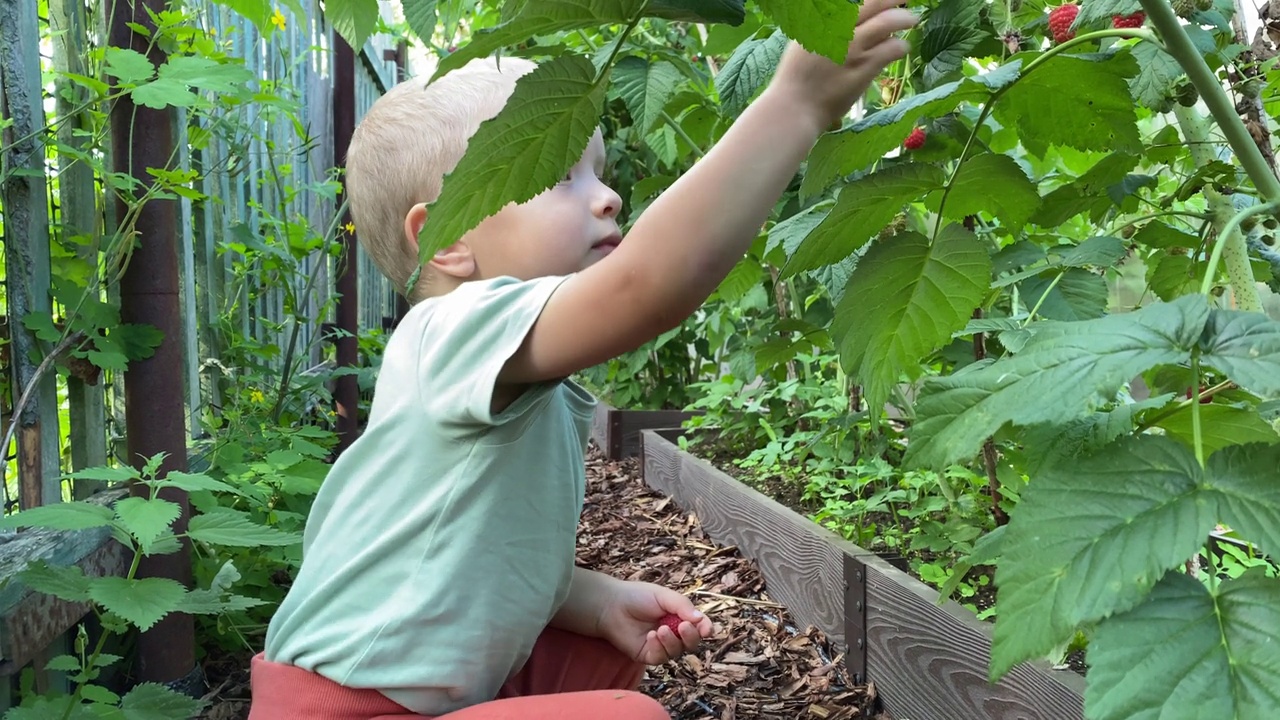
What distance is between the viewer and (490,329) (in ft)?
3.40

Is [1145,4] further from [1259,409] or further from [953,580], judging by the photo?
[953,580]

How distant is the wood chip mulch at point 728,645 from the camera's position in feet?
6.68

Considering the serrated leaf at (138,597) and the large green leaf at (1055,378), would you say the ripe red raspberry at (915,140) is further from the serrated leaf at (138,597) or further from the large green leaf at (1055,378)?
the serrated leaf at (138,597)

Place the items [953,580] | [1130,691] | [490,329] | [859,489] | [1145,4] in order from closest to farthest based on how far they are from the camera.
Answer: [1130,691] < [1145,4] < [490,329] < [953,580] < [859,489]

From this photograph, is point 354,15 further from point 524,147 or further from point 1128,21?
point 1128,21

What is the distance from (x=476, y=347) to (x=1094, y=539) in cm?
65

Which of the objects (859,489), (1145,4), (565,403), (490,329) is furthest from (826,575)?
(1145,4)

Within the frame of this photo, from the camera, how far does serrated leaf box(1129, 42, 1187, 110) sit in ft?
3.79

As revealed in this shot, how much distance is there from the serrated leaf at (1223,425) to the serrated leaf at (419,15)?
67 cm

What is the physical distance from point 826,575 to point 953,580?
3.40 ft

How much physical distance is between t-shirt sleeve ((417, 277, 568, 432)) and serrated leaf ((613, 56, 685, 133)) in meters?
0.93

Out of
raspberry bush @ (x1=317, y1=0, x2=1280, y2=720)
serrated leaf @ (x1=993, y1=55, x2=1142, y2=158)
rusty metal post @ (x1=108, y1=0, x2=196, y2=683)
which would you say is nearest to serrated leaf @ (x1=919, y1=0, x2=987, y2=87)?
raspberry bush @ (x1=317, y1=0, x2=1280, y2=720)

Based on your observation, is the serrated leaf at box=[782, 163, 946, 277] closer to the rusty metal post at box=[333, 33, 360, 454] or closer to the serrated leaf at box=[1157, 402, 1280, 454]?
the serrated leaf at box=[1157, 402, 1280, 454]

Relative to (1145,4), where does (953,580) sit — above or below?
below
